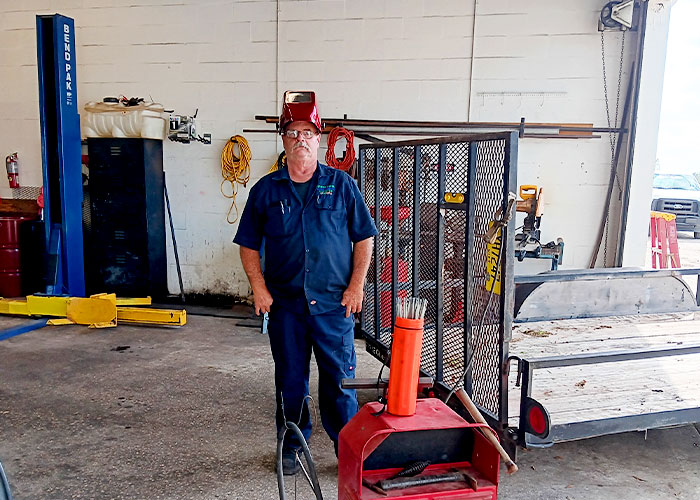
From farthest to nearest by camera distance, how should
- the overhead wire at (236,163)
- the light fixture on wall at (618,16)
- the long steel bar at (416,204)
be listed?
the overhead wire at (236,163), the light fixture on wall at (618,16), the long steel bar at (416,204)

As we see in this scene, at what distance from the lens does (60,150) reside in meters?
5.23

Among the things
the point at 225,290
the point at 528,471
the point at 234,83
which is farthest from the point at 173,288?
the point at 528,471

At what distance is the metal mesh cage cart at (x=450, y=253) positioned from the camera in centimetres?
211

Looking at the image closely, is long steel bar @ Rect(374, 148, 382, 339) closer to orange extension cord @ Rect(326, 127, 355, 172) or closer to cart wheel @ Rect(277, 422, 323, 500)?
cart wheel @ Rect(277, 422, 323, 500)

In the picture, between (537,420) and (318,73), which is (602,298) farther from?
(318,73)

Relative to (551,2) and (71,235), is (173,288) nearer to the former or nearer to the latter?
(71,235)

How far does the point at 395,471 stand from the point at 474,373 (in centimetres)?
91

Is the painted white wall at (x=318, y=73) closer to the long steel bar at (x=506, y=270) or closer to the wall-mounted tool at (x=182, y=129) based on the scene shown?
the wall-mounted tool at (x=182, y=129)

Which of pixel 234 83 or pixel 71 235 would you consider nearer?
pixel 71 235

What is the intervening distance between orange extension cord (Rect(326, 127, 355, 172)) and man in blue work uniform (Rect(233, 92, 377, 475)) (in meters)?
2.94

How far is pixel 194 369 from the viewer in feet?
13.2

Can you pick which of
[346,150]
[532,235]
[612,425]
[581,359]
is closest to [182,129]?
[346,150]

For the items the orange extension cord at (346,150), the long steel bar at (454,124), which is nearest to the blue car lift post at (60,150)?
the long steel bar at (454,124)

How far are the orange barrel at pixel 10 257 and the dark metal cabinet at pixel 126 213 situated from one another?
2.72 feet
